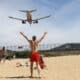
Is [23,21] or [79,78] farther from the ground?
[23,21]

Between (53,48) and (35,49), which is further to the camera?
(53,48)

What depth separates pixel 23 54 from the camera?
5059 cm

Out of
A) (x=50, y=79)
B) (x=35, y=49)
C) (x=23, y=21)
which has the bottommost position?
(x=50, y=79)

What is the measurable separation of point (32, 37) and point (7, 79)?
1973mm

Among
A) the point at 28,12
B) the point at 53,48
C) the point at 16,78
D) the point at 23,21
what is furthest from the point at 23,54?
the point at 16,78

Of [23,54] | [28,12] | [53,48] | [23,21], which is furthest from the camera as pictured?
[53,48]

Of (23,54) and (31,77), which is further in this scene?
(23,54)

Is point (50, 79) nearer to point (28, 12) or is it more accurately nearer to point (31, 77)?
point (31, 77)

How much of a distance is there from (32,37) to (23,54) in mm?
32550

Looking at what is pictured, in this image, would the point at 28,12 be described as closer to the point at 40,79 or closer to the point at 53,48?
the point at 40,79

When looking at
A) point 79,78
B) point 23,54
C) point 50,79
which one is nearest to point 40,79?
point 50,79

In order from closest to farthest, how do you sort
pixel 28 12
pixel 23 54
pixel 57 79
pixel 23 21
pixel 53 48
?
pixel 57 79 < pixel 23 21 < pixel 28 12 < pixel 23 54 < pixel 53 48

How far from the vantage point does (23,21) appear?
→ 36.2 metres

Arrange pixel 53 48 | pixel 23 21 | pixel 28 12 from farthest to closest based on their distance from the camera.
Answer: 1. pixel 53 48
2. pixel 28 12
3. pixel 23 21
